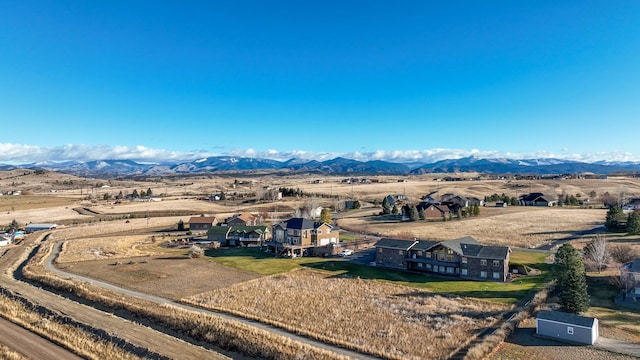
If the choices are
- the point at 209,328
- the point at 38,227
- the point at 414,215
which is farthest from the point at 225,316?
the point at 38,227

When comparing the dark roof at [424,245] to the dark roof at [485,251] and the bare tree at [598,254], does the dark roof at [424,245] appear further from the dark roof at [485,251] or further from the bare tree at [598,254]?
the bare tree at [598,254]

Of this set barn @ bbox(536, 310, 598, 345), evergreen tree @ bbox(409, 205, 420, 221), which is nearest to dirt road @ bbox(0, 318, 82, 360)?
barn @ bbox(536, 310, 598, 345)

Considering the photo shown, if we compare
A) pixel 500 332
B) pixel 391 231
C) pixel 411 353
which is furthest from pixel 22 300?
pixel 391 231

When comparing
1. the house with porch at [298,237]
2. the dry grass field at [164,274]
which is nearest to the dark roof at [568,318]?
the dry grass field at [164,274]

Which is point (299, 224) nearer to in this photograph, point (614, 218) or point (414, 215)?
point (414, 215)

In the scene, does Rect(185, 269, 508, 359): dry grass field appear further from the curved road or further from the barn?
the barn

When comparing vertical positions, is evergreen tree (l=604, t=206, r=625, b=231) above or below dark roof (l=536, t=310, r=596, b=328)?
above
